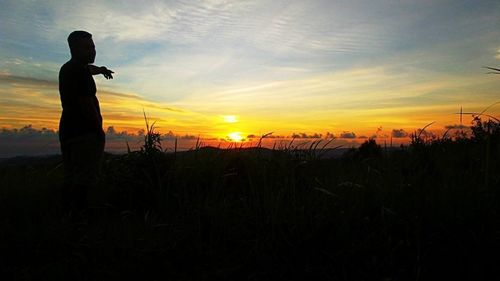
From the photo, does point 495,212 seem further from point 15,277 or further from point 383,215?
point 15,277

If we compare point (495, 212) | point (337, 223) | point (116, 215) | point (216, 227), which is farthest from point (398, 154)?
point (116, 215)

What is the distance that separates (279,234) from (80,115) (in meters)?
3.07

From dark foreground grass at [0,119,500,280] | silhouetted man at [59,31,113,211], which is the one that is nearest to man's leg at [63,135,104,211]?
silhouetted man at [59,31,113,211]

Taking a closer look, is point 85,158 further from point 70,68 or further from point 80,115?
point 70,68

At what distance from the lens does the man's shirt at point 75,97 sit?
4.92m

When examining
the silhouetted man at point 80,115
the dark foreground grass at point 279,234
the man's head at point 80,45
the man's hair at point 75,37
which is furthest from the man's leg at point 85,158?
the man's hair at point 75,37

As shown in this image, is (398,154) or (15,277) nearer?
(15,277)

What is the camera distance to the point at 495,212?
3453 mm

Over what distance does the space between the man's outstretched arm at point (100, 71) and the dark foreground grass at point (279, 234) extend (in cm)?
165

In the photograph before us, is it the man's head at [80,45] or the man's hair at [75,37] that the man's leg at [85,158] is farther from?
the man's hair at [75,37]

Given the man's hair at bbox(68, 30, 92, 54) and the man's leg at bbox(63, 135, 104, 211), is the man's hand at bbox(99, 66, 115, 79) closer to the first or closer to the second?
the man's hair at bbox(68, 30, 92, 54)

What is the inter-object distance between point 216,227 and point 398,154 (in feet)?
11.0

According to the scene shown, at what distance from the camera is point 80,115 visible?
16.4 feet

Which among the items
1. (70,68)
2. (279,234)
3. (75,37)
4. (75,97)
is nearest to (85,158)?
(75,97)
